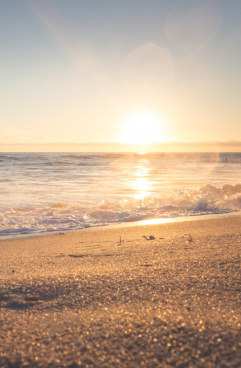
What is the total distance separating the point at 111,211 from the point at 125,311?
5415mm

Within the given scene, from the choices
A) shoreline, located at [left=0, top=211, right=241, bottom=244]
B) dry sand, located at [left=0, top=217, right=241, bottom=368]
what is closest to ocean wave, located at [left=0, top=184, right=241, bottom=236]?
shoreline, located at [left=0, top=211, right=241, bottom=244]

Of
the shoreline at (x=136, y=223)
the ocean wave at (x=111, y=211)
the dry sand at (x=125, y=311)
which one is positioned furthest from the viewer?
the ocean wave at (x=111, y=211)

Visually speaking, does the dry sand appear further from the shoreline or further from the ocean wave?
the ocean wave

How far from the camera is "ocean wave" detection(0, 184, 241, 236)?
5801mm

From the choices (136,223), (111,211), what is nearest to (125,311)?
(136,223)

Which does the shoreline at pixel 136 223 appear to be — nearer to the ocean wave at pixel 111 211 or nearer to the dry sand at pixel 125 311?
the ocean wave at pixel 111 211

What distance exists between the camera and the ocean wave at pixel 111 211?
5.80 meters

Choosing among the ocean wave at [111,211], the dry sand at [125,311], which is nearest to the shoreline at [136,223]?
the ocean wave at [111,211]

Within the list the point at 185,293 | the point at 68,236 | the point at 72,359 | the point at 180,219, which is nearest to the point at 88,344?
the point at 72,359

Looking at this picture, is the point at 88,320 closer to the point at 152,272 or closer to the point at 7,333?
the point at 7,333

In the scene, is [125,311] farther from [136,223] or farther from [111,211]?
[111,211]

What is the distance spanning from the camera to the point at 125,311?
4.78 feet

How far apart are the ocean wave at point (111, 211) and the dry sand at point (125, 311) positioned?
9.71 feet

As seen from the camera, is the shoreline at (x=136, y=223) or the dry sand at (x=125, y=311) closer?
the dry sand at (x=125, y=311)
